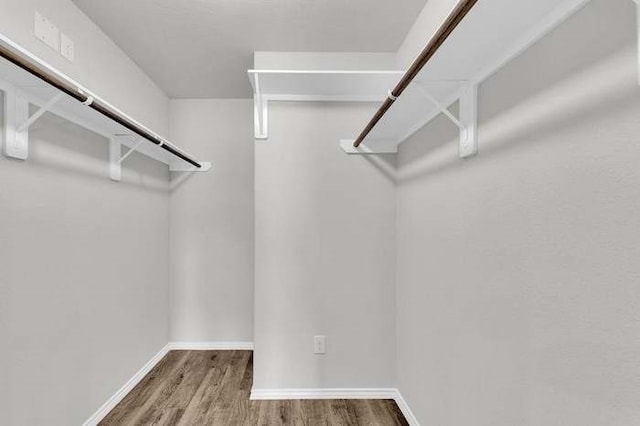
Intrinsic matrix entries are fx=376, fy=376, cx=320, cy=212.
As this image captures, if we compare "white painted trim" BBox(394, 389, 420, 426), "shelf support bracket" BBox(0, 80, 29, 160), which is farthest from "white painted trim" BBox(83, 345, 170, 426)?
"white painted trim" BBox(394, 389, 420, 426)

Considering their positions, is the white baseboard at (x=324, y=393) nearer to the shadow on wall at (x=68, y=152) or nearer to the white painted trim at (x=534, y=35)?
the shadow on wall at (x=68, y=152)

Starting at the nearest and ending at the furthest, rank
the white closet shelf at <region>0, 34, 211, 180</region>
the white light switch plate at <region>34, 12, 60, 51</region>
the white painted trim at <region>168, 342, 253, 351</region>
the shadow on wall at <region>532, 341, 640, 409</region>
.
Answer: the shadow on wall at <region>532, 341, 640, 409</region>, the white closet shelf at <region>0, 34, 211, 180</region>, the white light switch plate at <region>34, 12, 60, 51</region>, the white painted trim at <region>168, 342, 253, 351</region>

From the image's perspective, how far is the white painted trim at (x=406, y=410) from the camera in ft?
6.79

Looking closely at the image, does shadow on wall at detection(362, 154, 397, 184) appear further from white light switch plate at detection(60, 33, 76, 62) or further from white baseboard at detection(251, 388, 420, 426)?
white light switch plate at detection(60, 33, 76, 62)

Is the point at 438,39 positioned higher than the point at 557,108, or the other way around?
the point at 438,39

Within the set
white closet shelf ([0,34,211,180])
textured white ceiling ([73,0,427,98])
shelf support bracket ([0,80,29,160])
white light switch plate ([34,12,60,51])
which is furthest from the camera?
textured white ceiling ([73,0,427,98])

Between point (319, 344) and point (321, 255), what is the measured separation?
59 cm

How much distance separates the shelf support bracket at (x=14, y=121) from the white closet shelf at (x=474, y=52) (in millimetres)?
1558

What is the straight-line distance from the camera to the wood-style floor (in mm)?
2191

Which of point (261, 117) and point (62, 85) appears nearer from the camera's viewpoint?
point (62, 85)

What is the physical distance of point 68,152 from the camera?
191cm

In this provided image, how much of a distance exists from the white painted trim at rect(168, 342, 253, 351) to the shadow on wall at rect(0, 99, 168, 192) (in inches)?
61.7

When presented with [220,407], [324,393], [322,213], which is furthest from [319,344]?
[322,213]

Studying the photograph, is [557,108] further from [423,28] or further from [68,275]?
[68,275]
